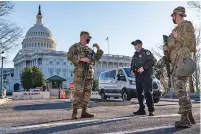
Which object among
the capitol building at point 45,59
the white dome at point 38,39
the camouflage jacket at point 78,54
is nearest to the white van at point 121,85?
the camouflage jacket at point 78,54

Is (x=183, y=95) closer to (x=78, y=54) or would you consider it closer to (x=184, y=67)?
(x=184, y=67)

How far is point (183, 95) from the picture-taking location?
175 inches

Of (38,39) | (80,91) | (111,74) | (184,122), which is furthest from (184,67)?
(38,39)

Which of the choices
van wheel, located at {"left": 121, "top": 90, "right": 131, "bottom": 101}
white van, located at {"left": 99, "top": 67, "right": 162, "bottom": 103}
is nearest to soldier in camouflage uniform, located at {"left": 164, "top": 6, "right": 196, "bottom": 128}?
white van, located at {"left": 99, "top": 67, "right": 162, "bottom": 103}

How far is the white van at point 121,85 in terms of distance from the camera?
13700 mm

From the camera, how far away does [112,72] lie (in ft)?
54.9

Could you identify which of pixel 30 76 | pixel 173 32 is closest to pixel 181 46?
pixel 173 32

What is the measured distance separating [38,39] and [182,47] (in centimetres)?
12121

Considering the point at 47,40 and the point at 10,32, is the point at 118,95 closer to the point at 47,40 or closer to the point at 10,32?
the point at 10,32

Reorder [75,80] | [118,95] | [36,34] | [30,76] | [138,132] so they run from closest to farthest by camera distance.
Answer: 1. [138,132]
2. [75,80]
3. [118,95]
4. [30,76]
5. [36,34]

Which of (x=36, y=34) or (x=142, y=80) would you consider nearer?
(x=142, y=80)

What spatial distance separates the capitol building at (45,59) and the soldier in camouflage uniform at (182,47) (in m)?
105

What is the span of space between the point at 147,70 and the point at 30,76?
275 feet

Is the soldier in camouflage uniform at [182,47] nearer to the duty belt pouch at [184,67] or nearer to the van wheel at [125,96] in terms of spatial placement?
the duty belt pouch at [184,67]
